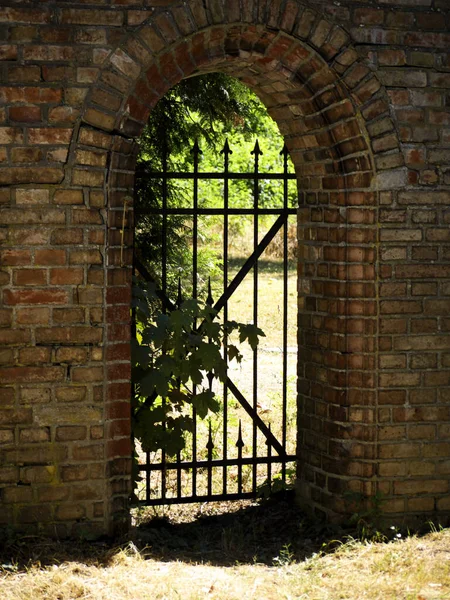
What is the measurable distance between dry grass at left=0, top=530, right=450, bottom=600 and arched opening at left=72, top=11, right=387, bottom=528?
499mm

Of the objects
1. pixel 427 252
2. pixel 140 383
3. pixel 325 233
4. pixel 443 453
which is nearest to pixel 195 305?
pixel 140 383

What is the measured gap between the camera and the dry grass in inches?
146

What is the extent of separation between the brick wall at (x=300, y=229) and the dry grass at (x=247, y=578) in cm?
36

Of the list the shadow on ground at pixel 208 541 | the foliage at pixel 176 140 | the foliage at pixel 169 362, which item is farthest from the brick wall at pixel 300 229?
the foliage at pixel 176 140

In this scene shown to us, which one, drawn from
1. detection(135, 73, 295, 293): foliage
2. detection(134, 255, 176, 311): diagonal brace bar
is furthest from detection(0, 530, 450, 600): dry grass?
detection(135, 73, 295, 293): foliage

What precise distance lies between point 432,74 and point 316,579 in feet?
8.37

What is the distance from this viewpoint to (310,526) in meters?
4.89

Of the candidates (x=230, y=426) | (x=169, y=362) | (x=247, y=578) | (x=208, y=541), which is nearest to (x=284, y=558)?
(x=247, y=578)

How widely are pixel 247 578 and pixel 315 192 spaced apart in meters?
2.06

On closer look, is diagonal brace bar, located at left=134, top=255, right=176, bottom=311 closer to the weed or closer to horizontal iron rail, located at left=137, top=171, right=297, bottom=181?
horizontal iron rail, located at left=137, top=171, right=297, bottom=181

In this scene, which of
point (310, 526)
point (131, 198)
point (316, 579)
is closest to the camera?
point (316, 579)

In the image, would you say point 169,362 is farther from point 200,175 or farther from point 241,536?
point 200,175

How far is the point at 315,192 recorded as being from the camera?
4863 millimetres

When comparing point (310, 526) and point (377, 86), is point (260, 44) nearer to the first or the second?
point (377, 86)
